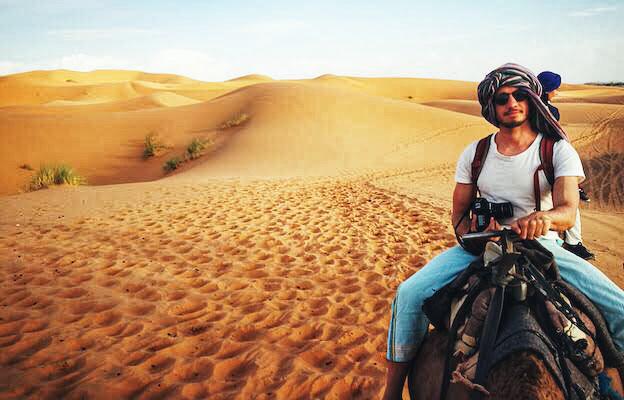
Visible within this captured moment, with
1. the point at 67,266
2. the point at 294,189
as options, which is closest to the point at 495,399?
the point at 67,266

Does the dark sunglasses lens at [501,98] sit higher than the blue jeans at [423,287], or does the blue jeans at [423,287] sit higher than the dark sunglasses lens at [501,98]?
the dark sunglasses lens at [501,98]

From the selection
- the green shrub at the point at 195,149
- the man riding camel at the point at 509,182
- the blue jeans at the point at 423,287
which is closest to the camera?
the blue jeans at the point at 423,287

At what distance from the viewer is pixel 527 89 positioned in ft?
7.25

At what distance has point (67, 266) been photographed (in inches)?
229

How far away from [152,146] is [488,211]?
2261 cm

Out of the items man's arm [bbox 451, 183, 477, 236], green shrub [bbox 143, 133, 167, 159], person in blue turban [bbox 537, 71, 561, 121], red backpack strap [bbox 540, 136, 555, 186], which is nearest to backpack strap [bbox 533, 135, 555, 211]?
red backpack strap [bbox 540, 136, 555, 186]

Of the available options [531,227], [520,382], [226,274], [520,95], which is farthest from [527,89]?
[226,274]

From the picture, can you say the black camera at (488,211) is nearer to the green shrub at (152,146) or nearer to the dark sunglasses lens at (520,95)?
the dark sunglasses lens at (520,95)

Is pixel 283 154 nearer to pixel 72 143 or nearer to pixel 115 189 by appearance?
pixel 115 189

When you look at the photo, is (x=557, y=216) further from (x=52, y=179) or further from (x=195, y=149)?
(x=195, y=149)

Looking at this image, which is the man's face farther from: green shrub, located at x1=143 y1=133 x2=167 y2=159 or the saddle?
green shrub, located at x1=143 y1=133 x2=167 y2=159

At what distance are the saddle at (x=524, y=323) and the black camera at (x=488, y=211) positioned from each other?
0.36 metres

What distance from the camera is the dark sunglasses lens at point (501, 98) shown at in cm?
224

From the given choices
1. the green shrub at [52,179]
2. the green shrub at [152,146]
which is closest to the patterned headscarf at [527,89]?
the green shrub at [52,179]
